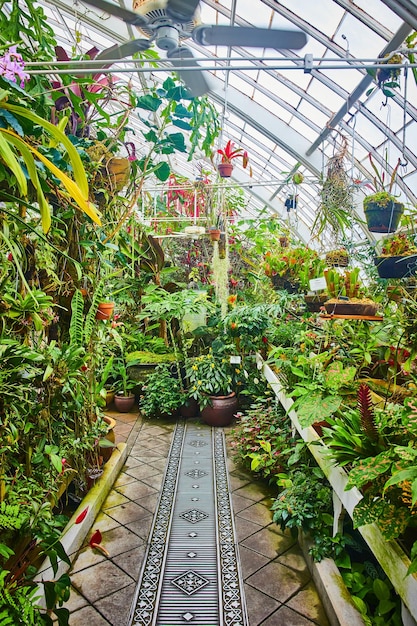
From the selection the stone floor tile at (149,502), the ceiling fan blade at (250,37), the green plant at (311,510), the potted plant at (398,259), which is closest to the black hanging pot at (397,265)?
the potted plant at (398,259)

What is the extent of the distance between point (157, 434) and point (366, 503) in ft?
10.1

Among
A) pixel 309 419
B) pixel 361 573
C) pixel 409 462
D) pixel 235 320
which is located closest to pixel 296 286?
pixel 235 320

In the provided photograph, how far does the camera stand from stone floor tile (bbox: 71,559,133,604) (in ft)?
6.79

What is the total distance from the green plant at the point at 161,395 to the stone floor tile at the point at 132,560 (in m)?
2.16

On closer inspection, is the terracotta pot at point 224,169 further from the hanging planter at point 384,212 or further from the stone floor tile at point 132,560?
the stone floor tile at point 132,560

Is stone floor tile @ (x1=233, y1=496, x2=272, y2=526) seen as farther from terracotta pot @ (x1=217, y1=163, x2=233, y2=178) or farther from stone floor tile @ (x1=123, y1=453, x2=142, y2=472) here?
terracotta pot @ (x1=217, y1=163, x2=233, y2=178)

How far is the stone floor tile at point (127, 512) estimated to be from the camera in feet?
9.00

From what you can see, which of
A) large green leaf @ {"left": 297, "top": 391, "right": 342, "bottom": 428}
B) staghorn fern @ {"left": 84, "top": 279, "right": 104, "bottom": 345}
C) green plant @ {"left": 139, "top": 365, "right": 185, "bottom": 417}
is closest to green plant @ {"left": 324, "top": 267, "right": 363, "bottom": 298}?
large green leaf @ {"left": 297, "top": 391, "right": 342, "bottom": 428}

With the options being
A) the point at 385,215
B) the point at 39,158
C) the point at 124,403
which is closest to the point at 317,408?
the point at 385,215

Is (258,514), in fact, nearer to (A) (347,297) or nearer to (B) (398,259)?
(A) (347,297)

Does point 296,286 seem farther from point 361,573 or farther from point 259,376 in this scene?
point 361,573

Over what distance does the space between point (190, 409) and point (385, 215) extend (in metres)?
3.24

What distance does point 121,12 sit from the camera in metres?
1.53

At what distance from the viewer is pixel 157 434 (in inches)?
169
